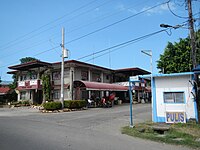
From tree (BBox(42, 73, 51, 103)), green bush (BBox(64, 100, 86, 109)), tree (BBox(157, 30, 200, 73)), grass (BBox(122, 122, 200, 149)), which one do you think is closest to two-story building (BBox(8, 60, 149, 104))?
tree (BBox(42, 73, 51, 103))

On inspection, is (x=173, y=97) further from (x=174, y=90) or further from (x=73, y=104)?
(x=73, y=104)

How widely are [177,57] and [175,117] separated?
46.6ft

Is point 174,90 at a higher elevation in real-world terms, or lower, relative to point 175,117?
higher

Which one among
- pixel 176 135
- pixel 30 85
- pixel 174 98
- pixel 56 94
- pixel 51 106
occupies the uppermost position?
pixel 30 85

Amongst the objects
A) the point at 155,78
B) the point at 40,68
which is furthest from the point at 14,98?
the point at 155,78

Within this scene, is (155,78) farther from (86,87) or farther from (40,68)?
(40,68)

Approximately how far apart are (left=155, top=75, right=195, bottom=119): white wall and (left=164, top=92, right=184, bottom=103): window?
0.66ft

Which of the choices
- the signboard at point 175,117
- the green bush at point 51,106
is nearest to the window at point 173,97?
the signboard at point 175,117

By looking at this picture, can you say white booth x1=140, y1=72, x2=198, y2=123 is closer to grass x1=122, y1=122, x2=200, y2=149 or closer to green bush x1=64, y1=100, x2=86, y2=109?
grass x1=122, y1=122, x2=200, y2=149

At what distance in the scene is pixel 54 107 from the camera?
2284 cm

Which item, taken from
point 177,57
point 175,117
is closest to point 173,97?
point 175,117

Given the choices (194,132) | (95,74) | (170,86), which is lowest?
(194,132)

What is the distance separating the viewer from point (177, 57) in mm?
25750

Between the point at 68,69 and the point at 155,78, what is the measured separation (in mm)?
17983
